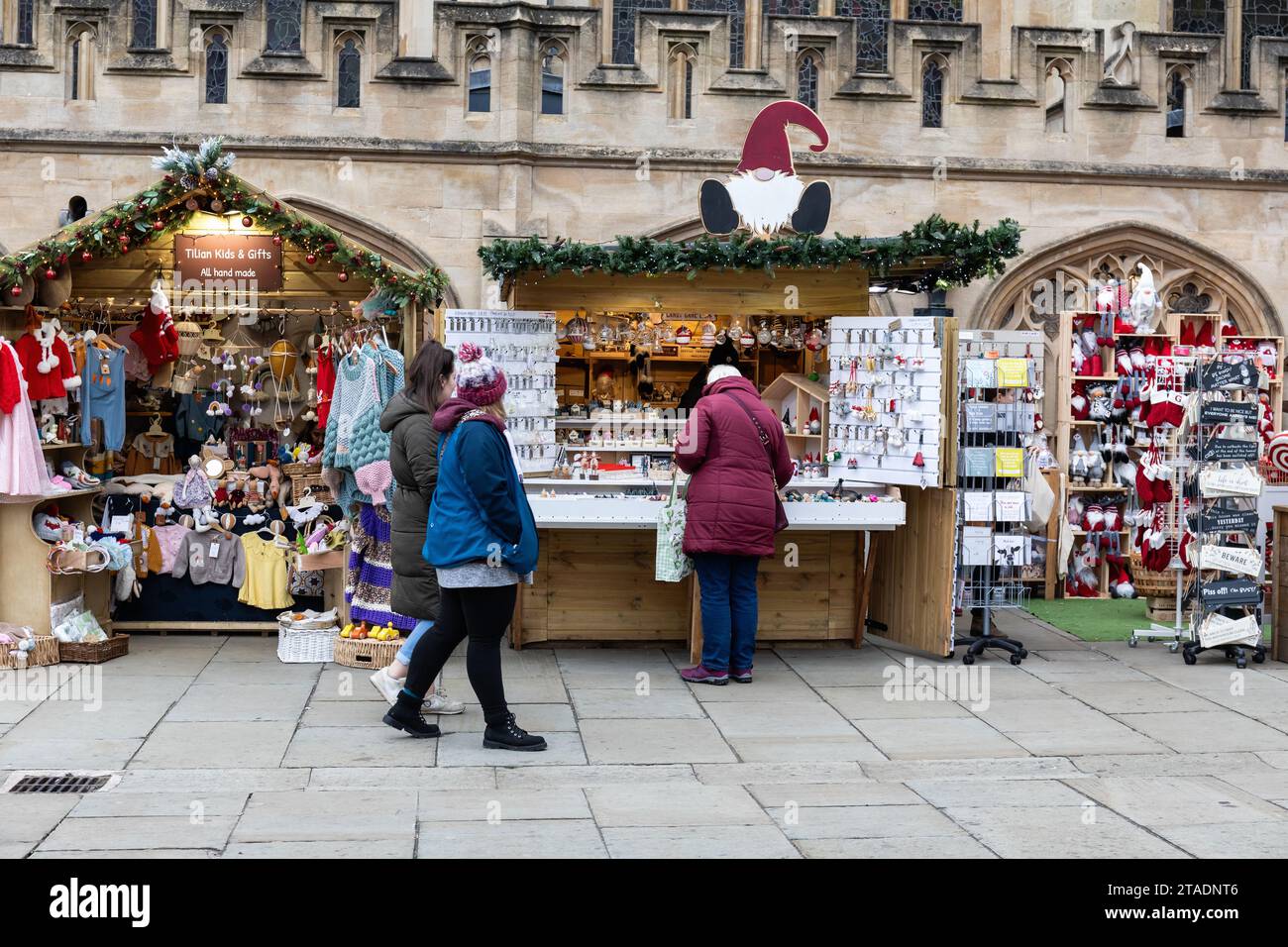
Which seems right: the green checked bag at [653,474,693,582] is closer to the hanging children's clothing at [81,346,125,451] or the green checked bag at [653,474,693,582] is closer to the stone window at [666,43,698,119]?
the hanging children's clothing at [81,346,125,451]

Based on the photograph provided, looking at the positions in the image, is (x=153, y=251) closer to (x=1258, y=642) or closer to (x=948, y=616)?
(x=948, y=616)

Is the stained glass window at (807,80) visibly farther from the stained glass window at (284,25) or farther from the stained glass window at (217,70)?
the stained glass window at (217,70)

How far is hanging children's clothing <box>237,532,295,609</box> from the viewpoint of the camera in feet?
31.4

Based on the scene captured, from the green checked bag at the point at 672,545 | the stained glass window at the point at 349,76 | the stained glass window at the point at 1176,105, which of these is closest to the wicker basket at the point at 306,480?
the green checked bag at the point at 672,545

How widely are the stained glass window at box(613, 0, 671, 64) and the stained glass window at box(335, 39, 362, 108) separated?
238cm

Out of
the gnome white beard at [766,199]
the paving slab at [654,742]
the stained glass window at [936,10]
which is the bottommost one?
the paving slab at [654,742]

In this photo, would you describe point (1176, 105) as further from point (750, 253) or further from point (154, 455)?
point (154, 455)

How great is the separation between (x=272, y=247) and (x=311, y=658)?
2.84 meters

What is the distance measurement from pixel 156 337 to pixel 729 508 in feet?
14.3

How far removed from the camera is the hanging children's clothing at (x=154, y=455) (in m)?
10.5

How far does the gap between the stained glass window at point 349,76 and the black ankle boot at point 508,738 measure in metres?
6.74
